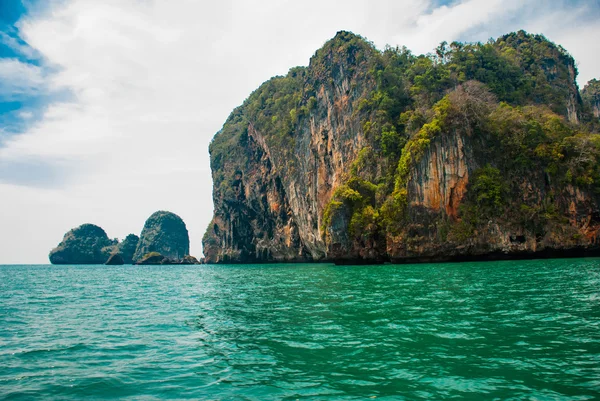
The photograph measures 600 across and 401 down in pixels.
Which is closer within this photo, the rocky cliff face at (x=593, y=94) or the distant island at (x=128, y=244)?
the rocky cliff face at (x=593, y=94)

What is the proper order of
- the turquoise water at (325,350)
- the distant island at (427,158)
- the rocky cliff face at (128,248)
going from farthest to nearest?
the rocky cliff face at (128,248) → the distant island at (427,158) → the turquoise water at (325,350)

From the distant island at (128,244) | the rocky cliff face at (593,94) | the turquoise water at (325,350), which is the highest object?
the rocky cliff face at (593,94)

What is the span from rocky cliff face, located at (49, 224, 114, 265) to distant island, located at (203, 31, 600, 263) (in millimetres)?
78510

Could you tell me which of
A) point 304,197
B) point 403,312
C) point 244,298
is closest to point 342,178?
point 304,197

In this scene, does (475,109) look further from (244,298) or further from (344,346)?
(344,346)

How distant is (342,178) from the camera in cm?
5694

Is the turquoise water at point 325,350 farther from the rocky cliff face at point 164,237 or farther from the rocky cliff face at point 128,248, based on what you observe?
the rocky cliff face at point 128,248

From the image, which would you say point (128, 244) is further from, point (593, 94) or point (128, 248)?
point (593, 94)

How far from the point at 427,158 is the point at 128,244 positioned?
124 metres

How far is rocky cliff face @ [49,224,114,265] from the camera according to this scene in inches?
5143

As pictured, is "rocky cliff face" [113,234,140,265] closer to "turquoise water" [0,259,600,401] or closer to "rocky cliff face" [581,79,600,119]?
"turquoise water" [0,259,600,401]

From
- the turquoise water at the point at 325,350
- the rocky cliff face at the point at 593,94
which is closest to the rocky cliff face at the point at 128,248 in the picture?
the turquoise water at the point at 325,350

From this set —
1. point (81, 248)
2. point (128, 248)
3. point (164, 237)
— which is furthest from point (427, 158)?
point (81, 248)

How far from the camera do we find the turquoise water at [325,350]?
625cm
